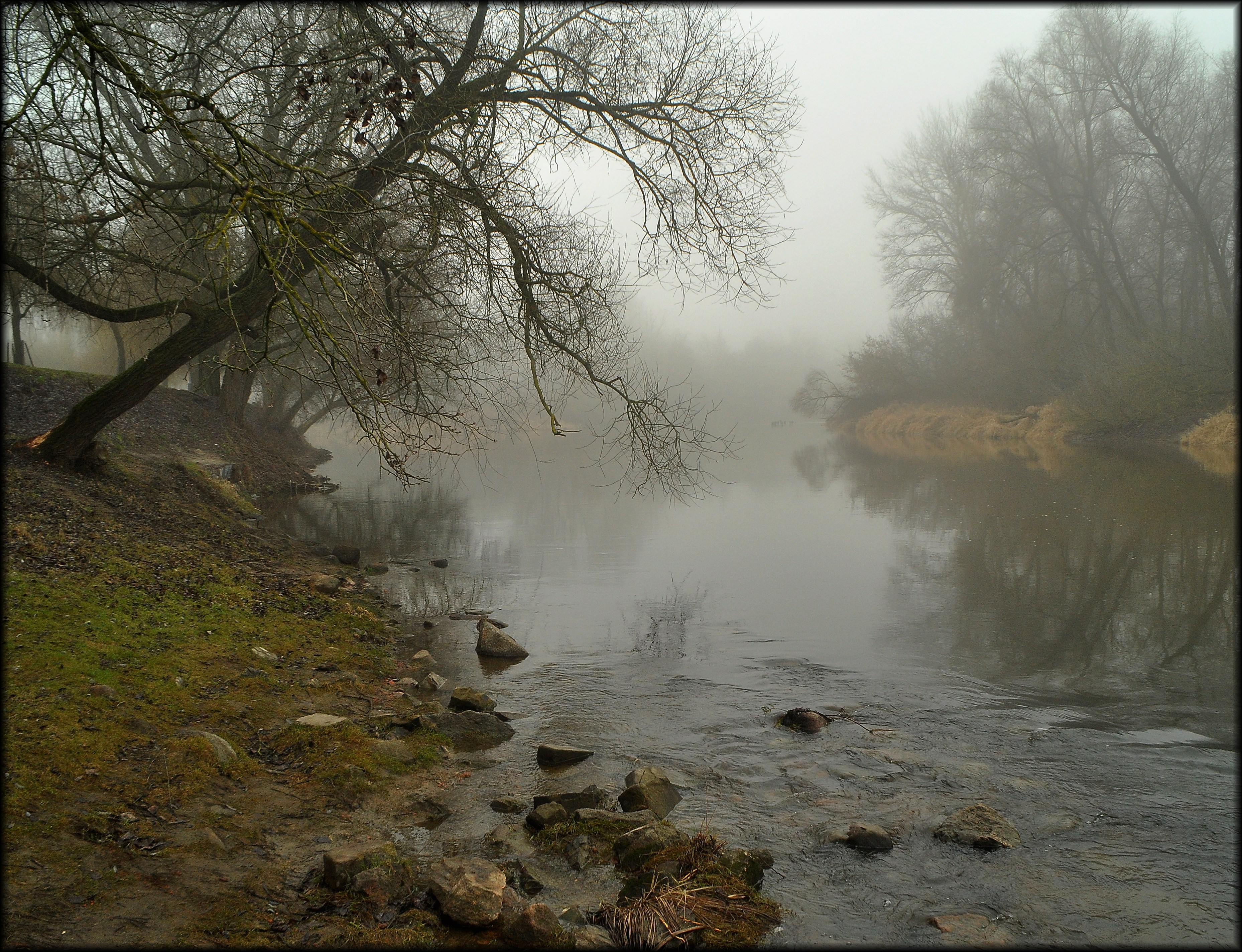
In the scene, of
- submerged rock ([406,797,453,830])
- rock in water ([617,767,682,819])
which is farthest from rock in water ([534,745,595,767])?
submerged rock ([406,797,453,830])

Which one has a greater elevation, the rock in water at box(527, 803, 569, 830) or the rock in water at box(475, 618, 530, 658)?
the rock in water at box(475, 618, 530, 658)

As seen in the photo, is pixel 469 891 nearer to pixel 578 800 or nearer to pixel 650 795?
pixel 578 800

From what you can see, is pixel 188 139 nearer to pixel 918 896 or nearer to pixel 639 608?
pixel 918 896

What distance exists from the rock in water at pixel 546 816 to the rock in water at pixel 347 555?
8741 mm

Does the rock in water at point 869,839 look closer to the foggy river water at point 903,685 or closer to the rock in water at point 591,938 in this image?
the foggy river water at point 903,685

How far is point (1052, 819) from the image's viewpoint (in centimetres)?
532

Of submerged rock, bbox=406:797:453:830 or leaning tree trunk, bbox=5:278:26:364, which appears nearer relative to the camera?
submerged rock, bbox=406:797:453:830

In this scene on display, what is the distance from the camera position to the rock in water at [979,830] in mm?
4992

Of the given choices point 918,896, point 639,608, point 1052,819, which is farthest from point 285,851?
point 639,608

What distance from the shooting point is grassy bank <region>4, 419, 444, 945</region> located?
147 inches

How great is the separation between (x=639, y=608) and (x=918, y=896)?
6861mm

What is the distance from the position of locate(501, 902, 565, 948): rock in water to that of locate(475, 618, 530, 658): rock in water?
4.96 meters

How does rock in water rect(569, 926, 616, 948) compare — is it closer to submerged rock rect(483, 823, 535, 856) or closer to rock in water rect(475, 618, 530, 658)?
submerged rock rect(483, 823, 535, 856)

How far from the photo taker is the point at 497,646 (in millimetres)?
8938
